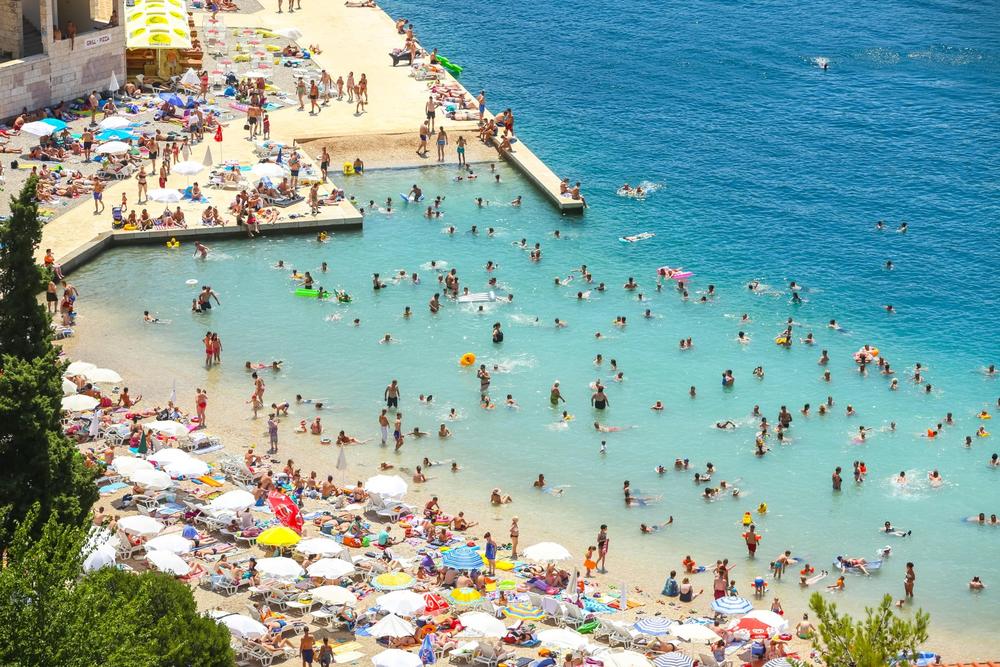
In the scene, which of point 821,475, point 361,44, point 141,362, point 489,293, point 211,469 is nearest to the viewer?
point 211,469

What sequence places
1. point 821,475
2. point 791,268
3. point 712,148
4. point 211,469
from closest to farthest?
point 211,469 < point 821,475 < point 791,268 < point 712,148

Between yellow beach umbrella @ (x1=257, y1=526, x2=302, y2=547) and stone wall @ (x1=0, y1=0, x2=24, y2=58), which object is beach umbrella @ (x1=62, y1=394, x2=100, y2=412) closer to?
yellow beach umbrella @ (x1=257, y1=526, x2=302, y2=547)

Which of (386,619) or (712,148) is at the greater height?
(712,148)

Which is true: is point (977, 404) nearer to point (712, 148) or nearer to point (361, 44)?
point (712, 148)

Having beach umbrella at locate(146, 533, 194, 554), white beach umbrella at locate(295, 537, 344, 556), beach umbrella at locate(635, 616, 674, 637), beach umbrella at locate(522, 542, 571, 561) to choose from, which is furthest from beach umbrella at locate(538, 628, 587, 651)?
beach umbrella at locate(146, 533, 194, 554)

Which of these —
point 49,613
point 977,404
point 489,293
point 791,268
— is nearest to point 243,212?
point 489,293

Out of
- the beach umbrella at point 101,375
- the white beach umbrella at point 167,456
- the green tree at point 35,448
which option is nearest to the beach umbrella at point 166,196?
the beach umbrella at point 101,375
